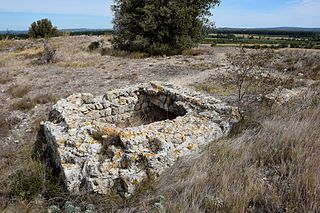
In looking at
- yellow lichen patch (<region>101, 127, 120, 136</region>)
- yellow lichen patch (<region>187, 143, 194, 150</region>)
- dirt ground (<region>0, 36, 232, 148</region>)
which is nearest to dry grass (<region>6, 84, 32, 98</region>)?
dirt ground (<region>0, 36, 232, 148</region>)

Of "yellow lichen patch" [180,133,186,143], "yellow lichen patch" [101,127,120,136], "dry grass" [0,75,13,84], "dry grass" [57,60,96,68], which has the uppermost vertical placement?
"dry grass" [57,60,96,68]

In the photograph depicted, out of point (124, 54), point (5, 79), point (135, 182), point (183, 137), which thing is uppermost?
point (124, 54)

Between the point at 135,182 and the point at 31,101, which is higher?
the point at 135,182

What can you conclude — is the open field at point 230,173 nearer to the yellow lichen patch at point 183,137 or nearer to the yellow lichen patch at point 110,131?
the yellow lichen patch at point 183,137

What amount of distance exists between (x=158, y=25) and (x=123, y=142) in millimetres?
16168

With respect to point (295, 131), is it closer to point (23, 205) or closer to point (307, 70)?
point (23, 205)

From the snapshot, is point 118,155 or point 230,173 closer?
point 230,173

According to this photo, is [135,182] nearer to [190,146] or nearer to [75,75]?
[190,146]

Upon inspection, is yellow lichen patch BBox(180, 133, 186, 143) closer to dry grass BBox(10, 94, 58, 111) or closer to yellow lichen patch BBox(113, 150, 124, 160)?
yellow lichen patch BBox(113, 150, 124, 160)

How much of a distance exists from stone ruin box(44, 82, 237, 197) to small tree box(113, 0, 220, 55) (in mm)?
13331

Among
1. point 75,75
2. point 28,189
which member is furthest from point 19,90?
point 28,189

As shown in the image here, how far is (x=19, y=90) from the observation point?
10.8m

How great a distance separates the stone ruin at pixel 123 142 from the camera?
3670 millimetres

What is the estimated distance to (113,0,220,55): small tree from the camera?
18.6 meters
